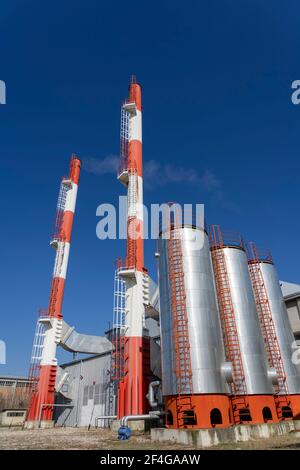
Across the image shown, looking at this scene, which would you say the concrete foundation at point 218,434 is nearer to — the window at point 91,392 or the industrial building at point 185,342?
the industrial building at point 185,342

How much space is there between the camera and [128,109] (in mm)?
34719

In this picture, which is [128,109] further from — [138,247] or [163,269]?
[163,269]

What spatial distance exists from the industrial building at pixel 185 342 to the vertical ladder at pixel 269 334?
0.07 metres

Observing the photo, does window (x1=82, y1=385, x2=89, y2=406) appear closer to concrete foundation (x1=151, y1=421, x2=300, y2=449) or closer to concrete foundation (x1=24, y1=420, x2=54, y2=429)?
concrete foundation (x1=24, y1=420, x2=54, y2=429)

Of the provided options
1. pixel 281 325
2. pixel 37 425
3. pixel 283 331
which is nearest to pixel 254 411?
pixel 283 331

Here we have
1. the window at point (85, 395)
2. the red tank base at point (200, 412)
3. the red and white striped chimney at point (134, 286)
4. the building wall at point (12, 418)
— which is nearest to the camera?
the red tank base at point (200, 412)

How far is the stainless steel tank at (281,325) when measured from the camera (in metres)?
22.7

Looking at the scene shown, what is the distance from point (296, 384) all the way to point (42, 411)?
2272cm

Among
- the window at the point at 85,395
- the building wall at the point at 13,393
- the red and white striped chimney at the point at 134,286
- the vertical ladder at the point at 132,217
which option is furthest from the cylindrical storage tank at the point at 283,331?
the building wall at the point at 13,393

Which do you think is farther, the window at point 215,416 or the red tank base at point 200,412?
the window at point 215,416

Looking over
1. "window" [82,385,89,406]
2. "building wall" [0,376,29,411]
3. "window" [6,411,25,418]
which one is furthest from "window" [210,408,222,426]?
"building wall" [0,376,29,411]

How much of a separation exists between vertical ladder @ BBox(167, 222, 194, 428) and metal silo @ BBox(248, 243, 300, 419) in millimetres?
8171
